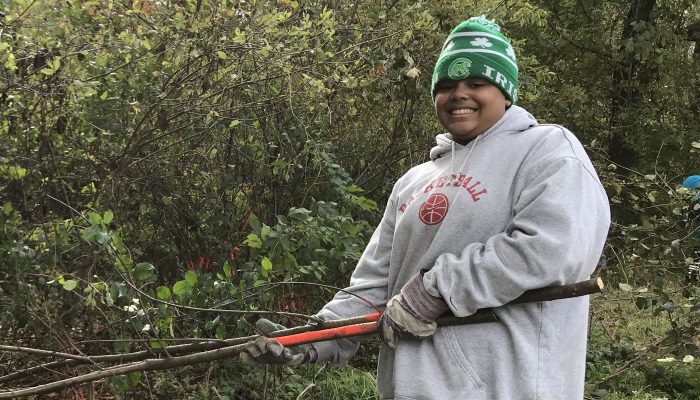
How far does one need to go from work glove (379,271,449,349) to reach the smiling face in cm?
47

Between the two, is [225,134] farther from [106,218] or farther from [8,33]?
[106,218]

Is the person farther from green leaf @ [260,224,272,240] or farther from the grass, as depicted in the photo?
the grass

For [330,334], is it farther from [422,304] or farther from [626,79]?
[626,79]

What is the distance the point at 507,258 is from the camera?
7.29ft

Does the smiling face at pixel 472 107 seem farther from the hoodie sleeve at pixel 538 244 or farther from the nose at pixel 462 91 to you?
the hoodie sleeve at pixel 538 244

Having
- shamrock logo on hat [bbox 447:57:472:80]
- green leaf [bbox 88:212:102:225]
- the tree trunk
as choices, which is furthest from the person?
the tree trunk

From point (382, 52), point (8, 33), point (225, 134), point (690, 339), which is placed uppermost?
point (8, 33)

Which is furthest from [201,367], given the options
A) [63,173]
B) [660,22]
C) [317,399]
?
[660,22]

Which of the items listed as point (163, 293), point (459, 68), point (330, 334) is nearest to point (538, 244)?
point (459, 68)

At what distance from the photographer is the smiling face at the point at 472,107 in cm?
251

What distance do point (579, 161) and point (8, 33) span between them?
3.47 meters

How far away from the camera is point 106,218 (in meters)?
3.55

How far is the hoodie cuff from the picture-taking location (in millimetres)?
2309

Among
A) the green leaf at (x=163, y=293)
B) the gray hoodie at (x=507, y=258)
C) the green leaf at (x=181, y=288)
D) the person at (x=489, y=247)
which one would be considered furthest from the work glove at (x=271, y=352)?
the green leaf at (x=181, y=288)
